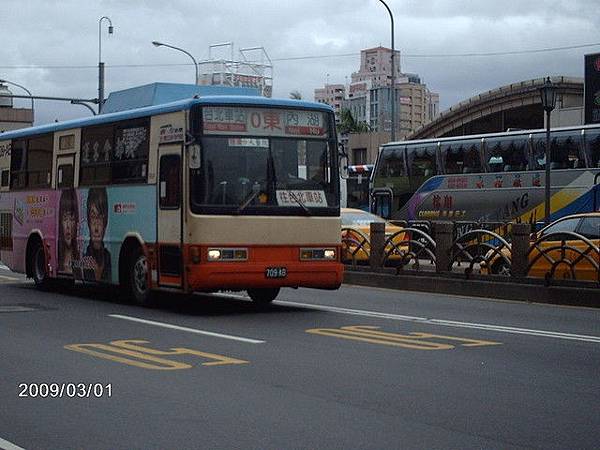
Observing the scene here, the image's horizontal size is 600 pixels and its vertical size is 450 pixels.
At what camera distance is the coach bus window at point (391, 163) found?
129 feet

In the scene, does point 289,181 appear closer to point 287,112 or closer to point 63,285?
point 287,112

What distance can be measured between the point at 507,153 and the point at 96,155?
60.2 feet

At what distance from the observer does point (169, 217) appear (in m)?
16.2

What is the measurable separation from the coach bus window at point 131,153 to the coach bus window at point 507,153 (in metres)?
18.2

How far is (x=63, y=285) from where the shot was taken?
22219 mm

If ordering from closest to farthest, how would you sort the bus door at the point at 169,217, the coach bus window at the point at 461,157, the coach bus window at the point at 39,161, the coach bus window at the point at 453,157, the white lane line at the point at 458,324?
the white lane line at the point at 458,324
the bus door at the point at 169,217
the coach bus window at the point at 39,161
the coach bus window at the point at 461,157
the coach bus window at the point at 453,157

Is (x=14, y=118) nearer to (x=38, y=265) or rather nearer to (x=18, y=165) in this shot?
(x=18, y=165)

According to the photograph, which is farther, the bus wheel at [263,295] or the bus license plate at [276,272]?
the bus wheel at [263,295]

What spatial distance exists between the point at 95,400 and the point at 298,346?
12.1 ft

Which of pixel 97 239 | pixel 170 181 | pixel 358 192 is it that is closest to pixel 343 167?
pixel 170 181

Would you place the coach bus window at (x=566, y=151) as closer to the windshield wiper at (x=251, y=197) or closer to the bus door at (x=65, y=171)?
the bus door at (x=65, y=171)

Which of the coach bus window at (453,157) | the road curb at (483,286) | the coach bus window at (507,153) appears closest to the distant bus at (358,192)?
the coach bus window at (453,157)

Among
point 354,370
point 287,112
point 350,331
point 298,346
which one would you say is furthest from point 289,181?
point 354,370
